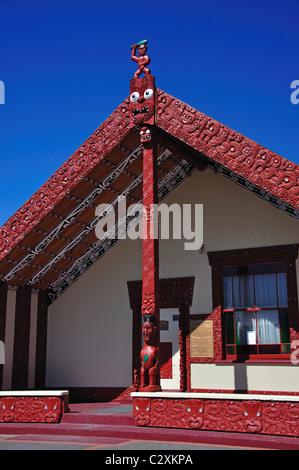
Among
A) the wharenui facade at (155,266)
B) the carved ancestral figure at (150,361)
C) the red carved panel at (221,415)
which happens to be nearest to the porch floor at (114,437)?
the red carved panel at (221,415)

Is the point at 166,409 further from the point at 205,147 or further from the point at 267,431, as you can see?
the point at 205,147

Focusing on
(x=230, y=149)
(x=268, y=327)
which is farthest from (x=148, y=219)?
(x=268, y=327)

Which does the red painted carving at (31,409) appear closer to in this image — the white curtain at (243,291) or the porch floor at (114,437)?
the porch floor at (114,437)

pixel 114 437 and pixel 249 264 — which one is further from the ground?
pixel 249 264

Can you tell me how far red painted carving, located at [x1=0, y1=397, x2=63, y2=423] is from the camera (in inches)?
355

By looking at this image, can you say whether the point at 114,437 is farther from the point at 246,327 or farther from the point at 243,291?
the point at 243,291

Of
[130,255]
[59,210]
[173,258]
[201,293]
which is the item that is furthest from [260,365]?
[59,210]

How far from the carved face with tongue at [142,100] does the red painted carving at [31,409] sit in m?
5.26

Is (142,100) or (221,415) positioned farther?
(142,100)

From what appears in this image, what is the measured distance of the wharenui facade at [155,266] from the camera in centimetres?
927

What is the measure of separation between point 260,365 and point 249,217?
124 inches

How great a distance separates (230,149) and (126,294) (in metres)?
5.15

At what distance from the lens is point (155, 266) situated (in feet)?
29.7

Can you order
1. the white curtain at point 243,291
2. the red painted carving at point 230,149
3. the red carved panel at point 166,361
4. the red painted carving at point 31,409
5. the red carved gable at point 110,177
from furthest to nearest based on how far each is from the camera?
the red carved panel at point 166,361
the white curtain at point 243,291
the red painted carving at point 31,409
the red carved gable at point 110,177
the red painted carving at point 230,149
